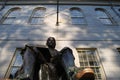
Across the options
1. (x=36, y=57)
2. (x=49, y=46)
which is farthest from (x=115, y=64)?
(x=36, y=57)

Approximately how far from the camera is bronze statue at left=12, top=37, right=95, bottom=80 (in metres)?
3.89

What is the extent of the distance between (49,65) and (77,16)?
713 centimetres

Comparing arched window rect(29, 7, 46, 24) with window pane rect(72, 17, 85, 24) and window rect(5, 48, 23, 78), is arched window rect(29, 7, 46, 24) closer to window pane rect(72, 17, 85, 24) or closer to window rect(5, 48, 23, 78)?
window pane rect(72, 17, 85, 24)

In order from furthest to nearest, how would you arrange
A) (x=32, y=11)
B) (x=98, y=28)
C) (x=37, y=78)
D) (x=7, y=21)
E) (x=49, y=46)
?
(x=32, y=11) < (x=7, y=21) < (x=98, y=28) < (x=49, y=46) < (x=37, y=78)

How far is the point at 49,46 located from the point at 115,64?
11.8ft

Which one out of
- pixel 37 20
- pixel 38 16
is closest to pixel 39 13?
pixel 38 16

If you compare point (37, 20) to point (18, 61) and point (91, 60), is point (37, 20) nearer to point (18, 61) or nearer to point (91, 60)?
point (18, 61)

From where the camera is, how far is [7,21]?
10.7 m

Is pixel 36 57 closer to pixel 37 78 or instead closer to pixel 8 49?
pixel 37 78

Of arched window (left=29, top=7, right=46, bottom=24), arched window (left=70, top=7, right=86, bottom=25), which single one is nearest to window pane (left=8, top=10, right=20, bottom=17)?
arched window (left=29, top=7, right=46, bottom=24)

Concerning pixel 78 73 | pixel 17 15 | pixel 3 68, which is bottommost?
pixel 3 68

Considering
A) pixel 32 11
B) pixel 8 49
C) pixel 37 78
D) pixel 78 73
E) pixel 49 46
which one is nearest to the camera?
pixel 78 73

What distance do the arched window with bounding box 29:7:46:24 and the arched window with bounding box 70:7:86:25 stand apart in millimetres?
1807

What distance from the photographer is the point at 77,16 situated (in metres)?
11.2
